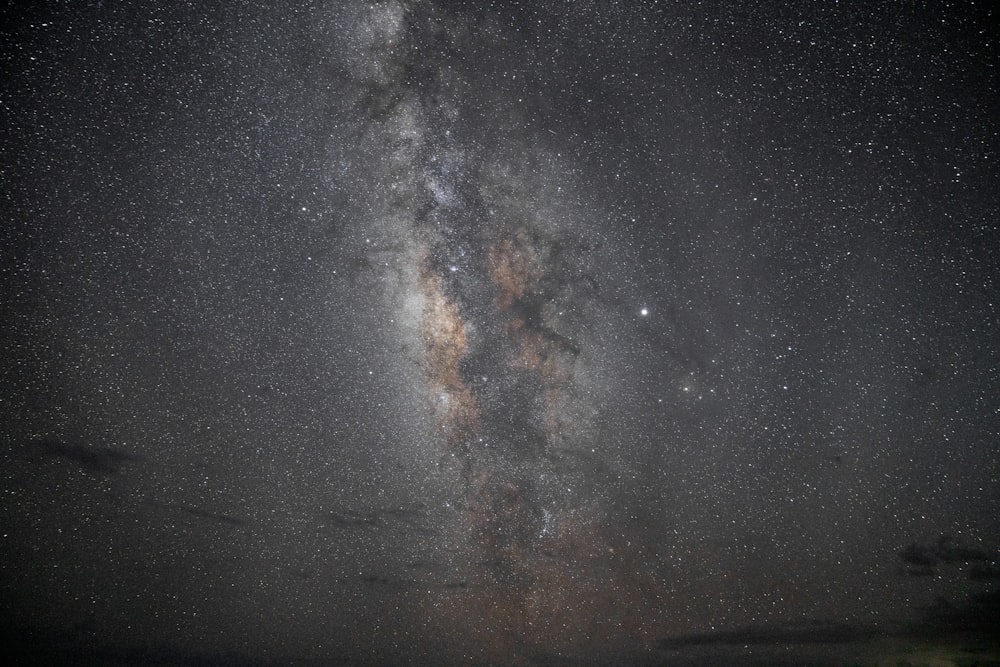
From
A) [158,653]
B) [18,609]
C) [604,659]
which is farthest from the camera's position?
[158,653]

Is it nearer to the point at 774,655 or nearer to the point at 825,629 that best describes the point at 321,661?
the point at 774,655

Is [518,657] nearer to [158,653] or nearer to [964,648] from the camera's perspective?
[964,648]

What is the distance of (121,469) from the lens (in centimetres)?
819

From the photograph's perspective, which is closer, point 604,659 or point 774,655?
point 774,655

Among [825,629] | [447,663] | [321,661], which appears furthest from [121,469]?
[447,663]

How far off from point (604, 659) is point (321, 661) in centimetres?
2689

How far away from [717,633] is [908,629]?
9.70 metres

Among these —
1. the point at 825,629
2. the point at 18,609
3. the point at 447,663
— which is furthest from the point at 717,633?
the point at 447,663

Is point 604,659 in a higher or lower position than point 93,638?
lower

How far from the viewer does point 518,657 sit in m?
29.5

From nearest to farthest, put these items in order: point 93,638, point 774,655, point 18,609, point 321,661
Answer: point 18,609 → point 774,655 → point 93,638 → point 321,661

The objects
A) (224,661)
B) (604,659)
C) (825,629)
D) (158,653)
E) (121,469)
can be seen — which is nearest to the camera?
Result: (121,469)

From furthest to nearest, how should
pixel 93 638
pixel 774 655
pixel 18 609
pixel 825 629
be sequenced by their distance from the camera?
pixel 93 638, pixel 774 655, pixel 825 629, pixel 18 609

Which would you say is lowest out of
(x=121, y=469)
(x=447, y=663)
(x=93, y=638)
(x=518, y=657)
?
(x=447, y=663)
